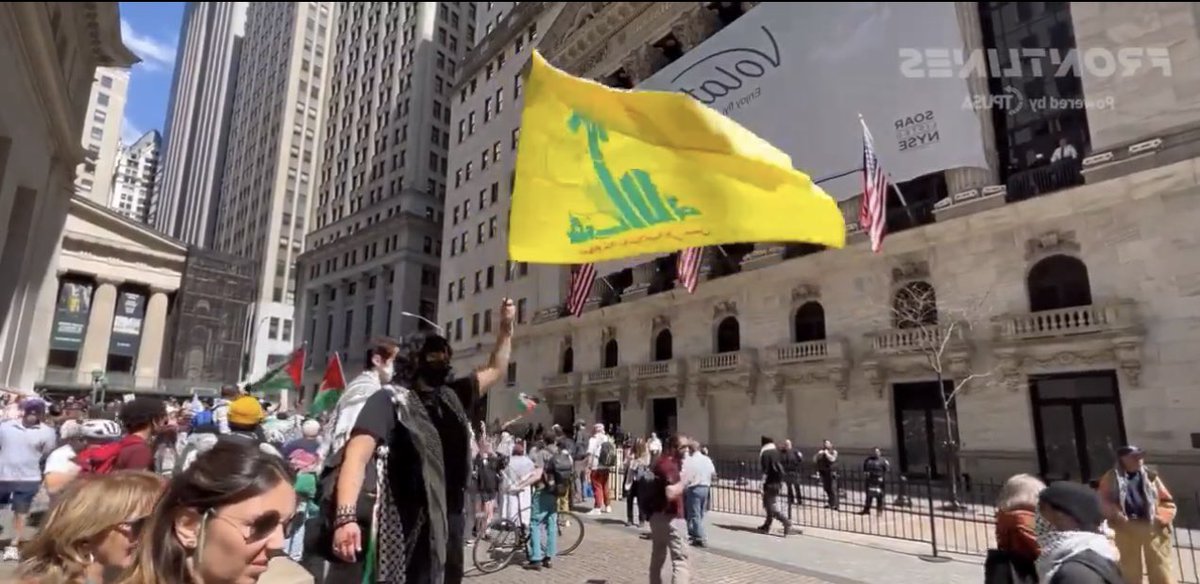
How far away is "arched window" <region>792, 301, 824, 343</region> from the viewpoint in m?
25.5

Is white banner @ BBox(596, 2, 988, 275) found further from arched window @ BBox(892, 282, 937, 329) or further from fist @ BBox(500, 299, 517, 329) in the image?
fist @ BBox(500, 299, 517, 329)

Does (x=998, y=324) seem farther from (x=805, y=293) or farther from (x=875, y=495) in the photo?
(x=875, y=495)

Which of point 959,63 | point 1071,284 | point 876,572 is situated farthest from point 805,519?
point 959,63

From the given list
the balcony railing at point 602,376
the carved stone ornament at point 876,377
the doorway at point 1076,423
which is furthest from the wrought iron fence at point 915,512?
the balcony railing at point 602,376

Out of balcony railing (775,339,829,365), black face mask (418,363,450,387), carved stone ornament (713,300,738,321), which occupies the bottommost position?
black face mask (418,363,450,387)

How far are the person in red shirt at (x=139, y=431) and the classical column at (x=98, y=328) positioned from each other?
58.5 metres

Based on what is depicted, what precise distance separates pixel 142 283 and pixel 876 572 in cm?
6312

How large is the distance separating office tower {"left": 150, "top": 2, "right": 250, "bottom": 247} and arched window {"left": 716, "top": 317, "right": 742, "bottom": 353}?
351 ft

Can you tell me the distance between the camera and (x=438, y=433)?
3.46 metres

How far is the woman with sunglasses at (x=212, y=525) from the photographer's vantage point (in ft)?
5.75

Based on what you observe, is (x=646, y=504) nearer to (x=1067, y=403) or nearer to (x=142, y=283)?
(x=1067, y=403)

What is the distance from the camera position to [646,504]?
24.5 feet

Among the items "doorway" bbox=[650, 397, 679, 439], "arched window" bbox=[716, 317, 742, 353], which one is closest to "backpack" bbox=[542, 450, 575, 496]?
"arched window" bbox=[716, 317, 742, 353]

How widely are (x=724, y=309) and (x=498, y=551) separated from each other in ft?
68.0
